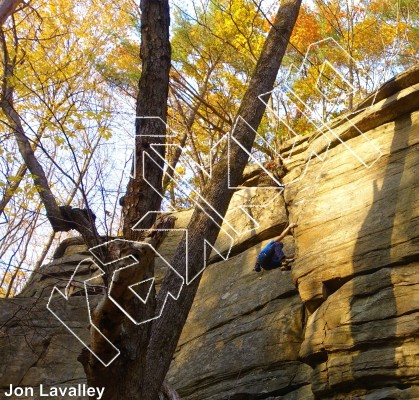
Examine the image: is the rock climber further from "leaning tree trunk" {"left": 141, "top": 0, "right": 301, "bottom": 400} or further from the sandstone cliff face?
"leaning tree trunk" {"left": 141, "top": 0, "right": 301, "bottom": 400}

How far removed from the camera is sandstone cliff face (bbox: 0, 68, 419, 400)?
6.25 metres

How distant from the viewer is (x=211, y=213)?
5348mm

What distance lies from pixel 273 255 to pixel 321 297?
177 cm

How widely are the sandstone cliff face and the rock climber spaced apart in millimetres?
206

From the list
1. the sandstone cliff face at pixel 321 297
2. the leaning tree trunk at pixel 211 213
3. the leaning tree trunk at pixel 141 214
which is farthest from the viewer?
the sandstone cliff face at pixel 321 297

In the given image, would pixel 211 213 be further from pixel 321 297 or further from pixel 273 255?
pixel 273 255

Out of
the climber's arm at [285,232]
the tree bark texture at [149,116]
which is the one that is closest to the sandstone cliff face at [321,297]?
the climber's arm at [285,232]

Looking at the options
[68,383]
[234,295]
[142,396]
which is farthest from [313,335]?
[68,383]

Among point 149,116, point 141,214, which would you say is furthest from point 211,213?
point 149,116

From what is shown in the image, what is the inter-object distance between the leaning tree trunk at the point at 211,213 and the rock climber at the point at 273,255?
3.18 meters

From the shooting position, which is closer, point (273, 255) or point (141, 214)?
point (141, 214)

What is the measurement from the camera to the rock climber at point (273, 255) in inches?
345

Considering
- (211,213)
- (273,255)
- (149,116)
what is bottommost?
(211,213)

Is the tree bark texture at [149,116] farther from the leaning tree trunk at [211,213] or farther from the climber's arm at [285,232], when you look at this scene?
the climber's arm at [285,232]
